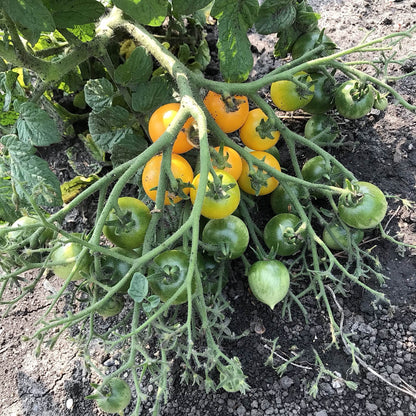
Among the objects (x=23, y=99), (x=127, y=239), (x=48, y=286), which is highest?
(x=23, y=99)

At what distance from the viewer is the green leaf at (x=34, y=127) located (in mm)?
1304

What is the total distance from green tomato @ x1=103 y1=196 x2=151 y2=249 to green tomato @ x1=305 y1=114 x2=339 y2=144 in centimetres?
76

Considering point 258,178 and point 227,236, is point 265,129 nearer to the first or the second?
point 258,178

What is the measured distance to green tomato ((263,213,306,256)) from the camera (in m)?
1.33

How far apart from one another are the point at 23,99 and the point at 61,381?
3.55 feet

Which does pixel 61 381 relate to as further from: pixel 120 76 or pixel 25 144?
pixel 120 76

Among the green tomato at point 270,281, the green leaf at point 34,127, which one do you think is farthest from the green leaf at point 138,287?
the green leaf at point 34,127

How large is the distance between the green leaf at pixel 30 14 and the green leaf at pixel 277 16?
755mm

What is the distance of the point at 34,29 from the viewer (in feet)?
3.66

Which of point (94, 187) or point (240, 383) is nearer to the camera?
point (240, 383)

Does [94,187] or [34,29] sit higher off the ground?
[34,29]

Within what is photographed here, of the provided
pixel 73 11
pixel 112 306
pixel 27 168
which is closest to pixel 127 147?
pixel 27 168

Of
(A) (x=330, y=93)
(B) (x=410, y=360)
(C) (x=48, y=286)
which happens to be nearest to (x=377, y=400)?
(B) (x=410, y=360)

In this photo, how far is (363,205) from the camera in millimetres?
1244
